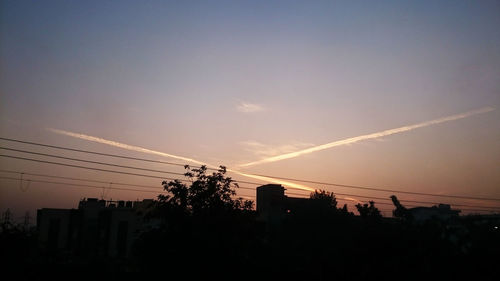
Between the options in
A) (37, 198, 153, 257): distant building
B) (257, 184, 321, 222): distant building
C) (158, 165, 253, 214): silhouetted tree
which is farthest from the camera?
(37, 198, 153, 257): distant building

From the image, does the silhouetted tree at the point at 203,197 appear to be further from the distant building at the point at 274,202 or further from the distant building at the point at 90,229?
the distant building at the point at 90,229

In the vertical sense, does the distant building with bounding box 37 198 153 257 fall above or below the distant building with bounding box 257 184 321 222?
below

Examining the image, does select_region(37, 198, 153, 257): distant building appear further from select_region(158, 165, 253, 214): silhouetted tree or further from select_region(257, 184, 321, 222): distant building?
select_region(158, 165, 253, 214): silhouetted tree

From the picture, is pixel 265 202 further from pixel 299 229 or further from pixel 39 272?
pixel 39 272

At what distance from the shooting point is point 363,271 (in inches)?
467

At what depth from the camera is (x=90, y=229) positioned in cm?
6341

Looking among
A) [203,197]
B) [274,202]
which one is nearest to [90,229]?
→ [274,202]

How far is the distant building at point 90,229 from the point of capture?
62.2 m

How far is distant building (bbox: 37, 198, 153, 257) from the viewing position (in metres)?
62.2

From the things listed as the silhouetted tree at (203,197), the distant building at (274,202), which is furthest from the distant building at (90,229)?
the silhouetted tree at (203,197)

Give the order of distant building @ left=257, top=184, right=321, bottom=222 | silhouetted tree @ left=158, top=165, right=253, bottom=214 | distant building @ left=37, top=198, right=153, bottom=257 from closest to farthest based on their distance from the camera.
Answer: silhouetted tree @ left=158, top=165, right=253, bottom=214, distant building @ left=257, top=184, right=321, bottom=222, distant building @ left=37, top=198, right=153, bottom=257

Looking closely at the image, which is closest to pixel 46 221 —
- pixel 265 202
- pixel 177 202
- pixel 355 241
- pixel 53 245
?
pixel 53 245

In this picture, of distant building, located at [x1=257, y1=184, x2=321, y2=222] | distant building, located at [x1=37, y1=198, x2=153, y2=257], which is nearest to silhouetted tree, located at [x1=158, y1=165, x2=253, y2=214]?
distant building, located at [x1=257, y1=184, x2=321, y2=222]

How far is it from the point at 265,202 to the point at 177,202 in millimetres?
35757
